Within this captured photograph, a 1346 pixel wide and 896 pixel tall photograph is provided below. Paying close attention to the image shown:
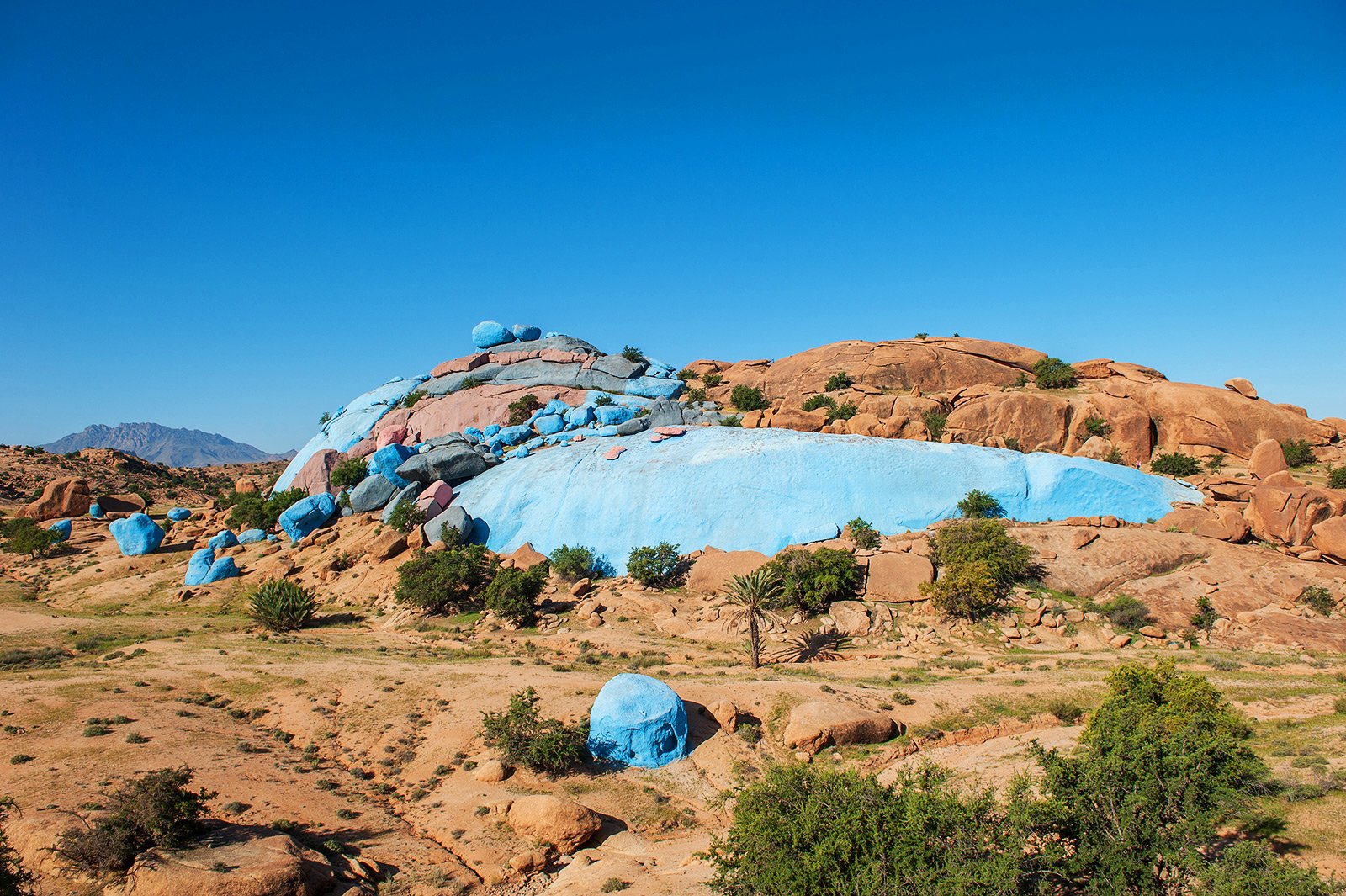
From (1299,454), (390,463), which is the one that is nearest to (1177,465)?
(1299,454)

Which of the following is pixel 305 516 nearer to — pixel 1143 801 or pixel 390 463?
pixel 390 463

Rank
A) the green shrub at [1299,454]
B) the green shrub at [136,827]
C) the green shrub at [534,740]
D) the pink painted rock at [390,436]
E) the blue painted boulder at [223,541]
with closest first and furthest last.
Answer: the green shrub at [136,827]
the green shrub at [534,740]
the green shrub at [1299,454]
the blue painted boulder at [223,541]
the pink painted rock at [390,436]

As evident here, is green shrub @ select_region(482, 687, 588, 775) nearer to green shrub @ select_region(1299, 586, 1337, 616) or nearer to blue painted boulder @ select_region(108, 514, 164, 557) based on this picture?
green shrub @ select_region(1299, 586, 1337, 616)

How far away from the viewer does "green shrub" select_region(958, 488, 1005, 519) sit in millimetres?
34188

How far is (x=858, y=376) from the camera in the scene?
5116 centimetres

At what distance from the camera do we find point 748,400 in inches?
2012

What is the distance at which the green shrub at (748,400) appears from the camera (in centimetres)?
5094

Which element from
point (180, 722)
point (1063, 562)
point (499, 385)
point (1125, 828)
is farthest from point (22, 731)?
point (499, 385)

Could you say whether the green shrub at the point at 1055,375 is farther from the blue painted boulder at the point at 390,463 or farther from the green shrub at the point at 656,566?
the blue painted boulder at the point at 390,463

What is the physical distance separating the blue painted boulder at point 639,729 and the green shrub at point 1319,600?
25.3m

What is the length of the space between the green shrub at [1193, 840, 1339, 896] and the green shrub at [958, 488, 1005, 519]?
2513cm

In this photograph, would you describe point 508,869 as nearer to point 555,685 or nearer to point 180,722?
point 555,685

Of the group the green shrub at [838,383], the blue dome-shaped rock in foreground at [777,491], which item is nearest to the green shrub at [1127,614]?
the blue dome-shaped rock in foreground at [777,491]

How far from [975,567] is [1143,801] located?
57.9ft
